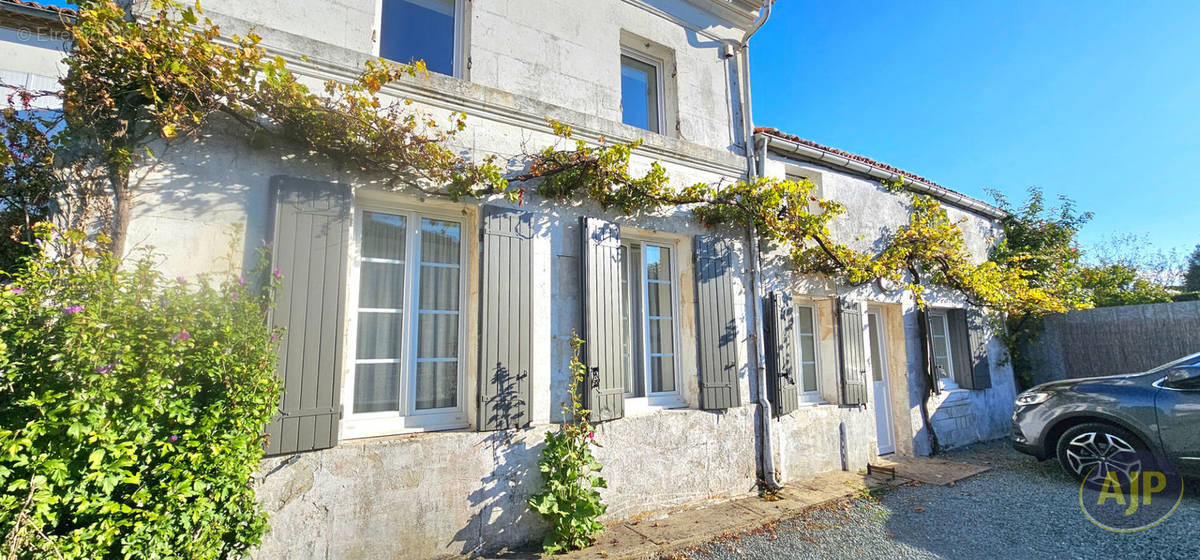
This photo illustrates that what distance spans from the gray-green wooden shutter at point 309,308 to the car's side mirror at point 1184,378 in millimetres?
7168

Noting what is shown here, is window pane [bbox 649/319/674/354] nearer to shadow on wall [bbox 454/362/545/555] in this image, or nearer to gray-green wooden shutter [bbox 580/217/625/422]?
gray-green wooden shutter [bbox 580/217/625/422]

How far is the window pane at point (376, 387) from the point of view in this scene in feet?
11.4

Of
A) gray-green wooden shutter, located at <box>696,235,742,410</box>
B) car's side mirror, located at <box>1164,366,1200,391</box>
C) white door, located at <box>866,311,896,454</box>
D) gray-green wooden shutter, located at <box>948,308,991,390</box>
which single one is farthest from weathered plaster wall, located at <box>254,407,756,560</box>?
gray-green wooden shutter, located at <box>948,308,991,390</box>

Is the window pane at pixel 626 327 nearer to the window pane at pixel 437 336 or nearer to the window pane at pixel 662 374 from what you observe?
the window pane at pixel 662 374

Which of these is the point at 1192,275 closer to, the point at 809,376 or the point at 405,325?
the point at 809,376

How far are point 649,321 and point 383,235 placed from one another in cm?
251

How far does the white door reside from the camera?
662 centimetres

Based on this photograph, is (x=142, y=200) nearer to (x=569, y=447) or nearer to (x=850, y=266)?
(x=569, y=447)

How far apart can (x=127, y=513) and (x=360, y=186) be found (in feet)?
7.30

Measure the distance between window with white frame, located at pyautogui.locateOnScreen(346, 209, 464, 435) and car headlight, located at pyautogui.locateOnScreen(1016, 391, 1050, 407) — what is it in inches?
243

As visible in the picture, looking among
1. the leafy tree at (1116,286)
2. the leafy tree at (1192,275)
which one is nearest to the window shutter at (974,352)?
the leafy tree at (1116,286)

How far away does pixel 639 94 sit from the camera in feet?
18.1

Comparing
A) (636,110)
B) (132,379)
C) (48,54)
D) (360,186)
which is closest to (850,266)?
(636,110)

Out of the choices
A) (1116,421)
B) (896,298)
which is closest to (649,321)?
(896,298)
